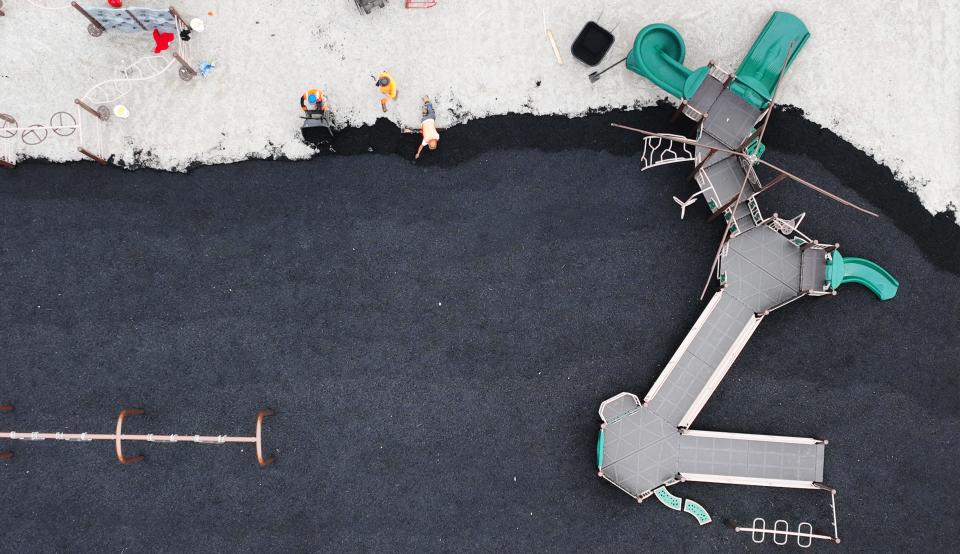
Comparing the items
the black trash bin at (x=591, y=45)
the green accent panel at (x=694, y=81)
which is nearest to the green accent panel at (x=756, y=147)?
the green accent panel at (x=694, y=81)

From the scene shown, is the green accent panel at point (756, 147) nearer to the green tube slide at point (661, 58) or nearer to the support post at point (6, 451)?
the green tube slide at point (661, 58)

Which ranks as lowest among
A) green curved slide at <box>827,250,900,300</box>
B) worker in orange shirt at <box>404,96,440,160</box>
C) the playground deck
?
the playground deck

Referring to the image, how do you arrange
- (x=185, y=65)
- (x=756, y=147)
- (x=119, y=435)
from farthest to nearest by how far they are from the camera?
(x=185, y=65), (x=756, y=147), (x=119, y=435)

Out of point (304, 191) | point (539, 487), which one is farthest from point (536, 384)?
point (304, 191)

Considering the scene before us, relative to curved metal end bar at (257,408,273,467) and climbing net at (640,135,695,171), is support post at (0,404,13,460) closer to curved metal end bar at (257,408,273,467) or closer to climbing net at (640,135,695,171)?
curved metal end bar at (257,408,273,467)

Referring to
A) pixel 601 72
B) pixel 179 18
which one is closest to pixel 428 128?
pixel 601 72

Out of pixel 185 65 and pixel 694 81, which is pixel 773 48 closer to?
pixel 694 81

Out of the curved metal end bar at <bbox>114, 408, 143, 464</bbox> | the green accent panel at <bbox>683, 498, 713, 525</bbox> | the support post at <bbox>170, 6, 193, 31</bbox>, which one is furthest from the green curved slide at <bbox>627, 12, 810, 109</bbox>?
the curved metal end bar at <bbox>114, 408, 143, 464</bbox>

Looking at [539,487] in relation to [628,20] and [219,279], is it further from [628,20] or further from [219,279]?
[628,20]
